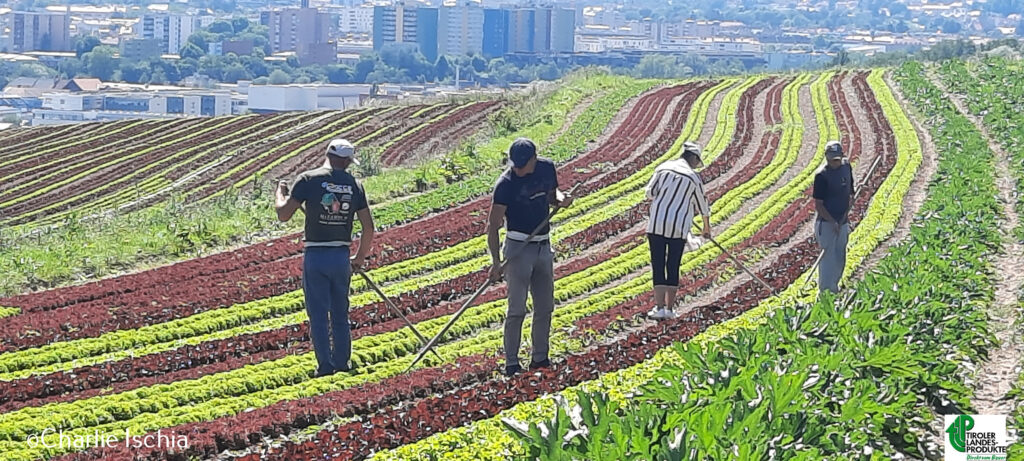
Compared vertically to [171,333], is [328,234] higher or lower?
higher

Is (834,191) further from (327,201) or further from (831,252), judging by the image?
(327,201)

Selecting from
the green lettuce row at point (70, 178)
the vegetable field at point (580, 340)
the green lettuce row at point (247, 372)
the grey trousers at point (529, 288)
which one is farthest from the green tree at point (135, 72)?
the grey trousers at point (529, 288)

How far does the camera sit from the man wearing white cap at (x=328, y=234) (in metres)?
10.4

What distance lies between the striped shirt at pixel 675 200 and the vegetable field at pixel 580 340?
37.2 inches

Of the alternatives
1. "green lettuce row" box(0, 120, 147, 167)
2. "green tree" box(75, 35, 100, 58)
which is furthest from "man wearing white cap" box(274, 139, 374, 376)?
"green tree" box(75, 35, 100, 58)

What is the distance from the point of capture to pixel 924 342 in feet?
34.1

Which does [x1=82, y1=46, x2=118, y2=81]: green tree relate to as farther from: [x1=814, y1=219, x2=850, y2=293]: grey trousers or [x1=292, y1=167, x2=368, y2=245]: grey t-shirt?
[x1=292, y1=167, x2=368, y2=245]: grey t-shirt

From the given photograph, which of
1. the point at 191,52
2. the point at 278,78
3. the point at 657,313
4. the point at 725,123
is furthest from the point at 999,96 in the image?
the point at 191,52

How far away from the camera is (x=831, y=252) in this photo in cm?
1338

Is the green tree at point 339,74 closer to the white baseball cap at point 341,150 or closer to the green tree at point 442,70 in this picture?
the green tree at point 442,70

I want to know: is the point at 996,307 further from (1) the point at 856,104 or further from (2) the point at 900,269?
(1) the point at 856,104

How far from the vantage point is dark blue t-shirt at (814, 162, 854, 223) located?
13312 mm

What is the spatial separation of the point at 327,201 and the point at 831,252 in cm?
529

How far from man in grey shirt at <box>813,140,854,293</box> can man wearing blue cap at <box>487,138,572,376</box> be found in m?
3.59
